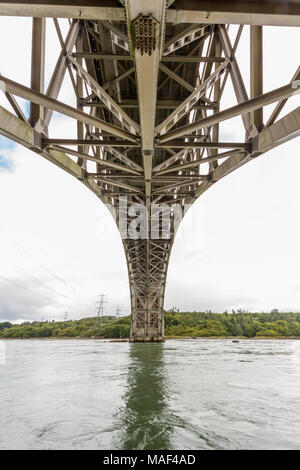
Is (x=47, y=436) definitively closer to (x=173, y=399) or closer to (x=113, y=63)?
(x=173, y=399)

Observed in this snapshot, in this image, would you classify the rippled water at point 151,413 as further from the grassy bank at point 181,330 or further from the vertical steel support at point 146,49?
the grassy bank at point 181,330

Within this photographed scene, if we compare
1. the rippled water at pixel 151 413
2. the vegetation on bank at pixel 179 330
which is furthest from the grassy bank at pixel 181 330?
the rippled water at pixel 151 413

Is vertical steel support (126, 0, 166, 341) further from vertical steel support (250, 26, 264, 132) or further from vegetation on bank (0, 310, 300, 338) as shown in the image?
vegetation on bank (0, 310, 300, 338)

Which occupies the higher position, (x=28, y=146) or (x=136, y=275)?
(x=136, y=275)

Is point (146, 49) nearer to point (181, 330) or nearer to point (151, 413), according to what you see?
point (151, 413)

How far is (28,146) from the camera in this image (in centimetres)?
690

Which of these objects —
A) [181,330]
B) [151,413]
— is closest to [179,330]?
[181,330]

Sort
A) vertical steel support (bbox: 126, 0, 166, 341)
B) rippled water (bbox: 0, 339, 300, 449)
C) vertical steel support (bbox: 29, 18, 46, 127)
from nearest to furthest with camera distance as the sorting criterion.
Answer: vertical steel support (bbox: 126, 0, 166, 341)
rippled water (bbox: 0, 339, 300, 449)
vertical steel support (bbox: 29, 18, 46, 127)

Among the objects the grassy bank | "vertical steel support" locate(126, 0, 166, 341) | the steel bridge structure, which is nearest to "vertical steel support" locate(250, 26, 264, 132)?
the steel bridge structure
